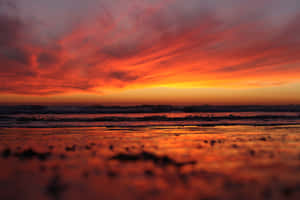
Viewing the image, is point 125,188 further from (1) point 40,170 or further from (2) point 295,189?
(2) point 295,189

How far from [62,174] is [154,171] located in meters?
1.93

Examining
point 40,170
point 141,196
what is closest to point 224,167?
point 141,196

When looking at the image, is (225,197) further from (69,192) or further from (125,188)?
(69,192)

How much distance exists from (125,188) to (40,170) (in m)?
2.25

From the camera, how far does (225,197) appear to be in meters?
3.65

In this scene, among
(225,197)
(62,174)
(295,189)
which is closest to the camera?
(225,197)

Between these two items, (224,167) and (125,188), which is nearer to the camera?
(125,188)

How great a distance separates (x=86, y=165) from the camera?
18.4ft

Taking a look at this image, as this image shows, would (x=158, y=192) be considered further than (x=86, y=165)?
No

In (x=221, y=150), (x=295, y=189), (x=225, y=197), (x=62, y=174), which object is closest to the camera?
(x=225, y=197)

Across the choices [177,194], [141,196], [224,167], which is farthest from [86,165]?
[224,167]

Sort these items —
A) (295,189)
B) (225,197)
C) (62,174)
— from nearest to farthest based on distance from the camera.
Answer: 1. (225,197)
2. (295,189)
3. (62,174)

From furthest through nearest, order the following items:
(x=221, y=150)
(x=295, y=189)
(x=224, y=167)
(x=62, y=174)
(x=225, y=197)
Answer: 1. (x=221, y=150)
2. (x=224, y=167)
3. (x=62, y=174)
4. (x=295, y=189)
5. (x=225, y=197)

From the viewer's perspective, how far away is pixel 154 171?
5070 mm
